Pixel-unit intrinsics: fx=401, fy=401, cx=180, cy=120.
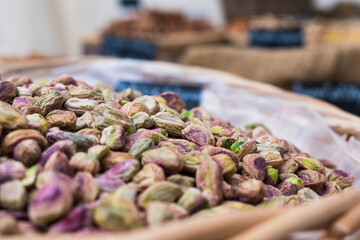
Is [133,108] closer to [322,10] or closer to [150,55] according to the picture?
[150,55]

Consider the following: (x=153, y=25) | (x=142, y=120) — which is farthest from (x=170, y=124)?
(x=153, y=25)

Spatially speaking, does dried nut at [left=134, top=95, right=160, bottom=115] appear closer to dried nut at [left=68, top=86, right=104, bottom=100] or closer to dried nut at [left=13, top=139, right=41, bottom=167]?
dried nut at [left=68, top=86, right=104, bottom=100]

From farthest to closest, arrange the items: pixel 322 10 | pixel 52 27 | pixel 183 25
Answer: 1. pixel 322 10
2. pixel 183 25
3. pixel 52 27

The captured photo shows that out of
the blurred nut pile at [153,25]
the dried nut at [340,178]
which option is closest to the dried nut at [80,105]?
the dried nut at [340,178]

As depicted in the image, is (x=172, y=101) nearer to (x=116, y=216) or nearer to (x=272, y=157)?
(x=272, y=157)

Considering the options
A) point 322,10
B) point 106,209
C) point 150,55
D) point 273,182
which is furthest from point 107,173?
point 322,10

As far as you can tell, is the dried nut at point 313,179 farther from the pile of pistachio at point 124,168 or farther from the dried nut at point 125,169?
the dried nut at point 125,169
